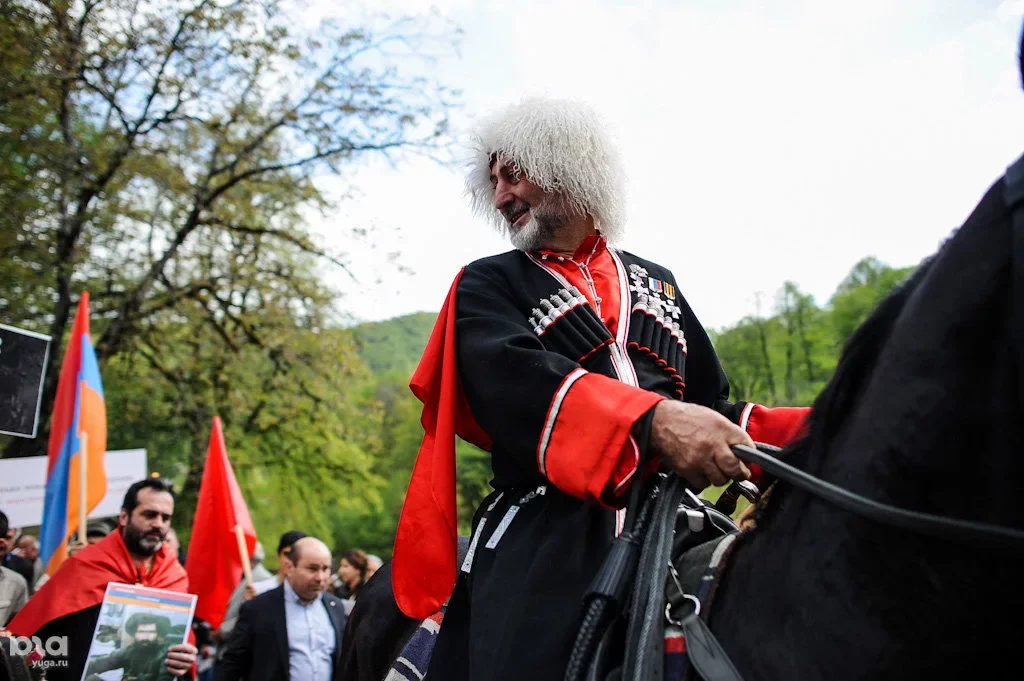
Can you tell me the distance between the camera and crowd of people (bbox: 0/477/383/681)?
4.31m

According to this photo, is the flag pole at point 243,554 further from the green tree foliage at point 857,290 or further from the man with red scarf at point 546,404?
the green tree foliage at point 857,290

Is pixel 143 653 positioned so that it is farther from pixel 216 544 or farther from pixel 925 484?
pixel 925 484

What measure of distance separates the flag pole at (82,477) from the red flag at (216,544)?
4.20ft

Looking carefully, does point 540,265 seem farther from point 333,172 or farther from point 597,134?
point 333,172

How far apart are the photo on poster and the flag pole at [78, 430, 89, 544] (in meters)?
2.50

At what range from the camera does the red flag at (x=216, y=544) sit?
7.57 metres

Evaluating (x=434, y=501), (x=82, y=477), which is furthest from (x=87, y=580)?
(x=434, y=501)

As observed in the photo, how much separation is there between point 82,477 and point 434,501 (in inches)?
221

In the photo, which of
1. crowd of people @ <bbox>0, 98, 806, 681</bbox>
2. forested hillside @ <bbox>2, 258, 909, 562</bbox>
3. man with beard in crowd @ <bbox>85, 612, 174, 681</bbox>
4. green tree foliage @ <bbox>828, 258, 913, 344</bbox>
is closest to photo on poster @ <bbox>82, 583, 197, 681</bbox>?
man with beard in crowd @ <bbox>85, 612, 174, 681</bbox>

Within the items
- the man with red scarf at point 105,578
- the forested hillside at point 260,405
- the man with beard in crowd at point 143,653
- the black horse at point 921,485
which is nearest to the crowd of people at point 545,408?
the black horse at point 921,485

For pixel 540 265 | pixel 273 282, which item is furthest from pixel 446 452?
pixel 273 282

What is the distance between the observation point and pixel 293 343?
1488cm

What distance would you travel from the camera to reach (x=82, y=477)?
6.68 metres

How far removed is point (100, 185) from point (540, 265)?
475 inches
